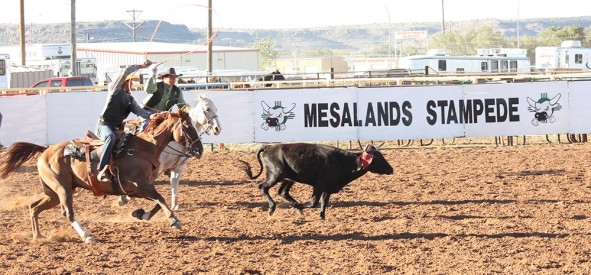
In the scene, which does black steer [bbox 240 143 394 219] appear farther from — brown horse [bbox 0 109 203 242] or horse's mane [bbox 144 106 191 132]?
brown horse [bbox 0 109 203 242]

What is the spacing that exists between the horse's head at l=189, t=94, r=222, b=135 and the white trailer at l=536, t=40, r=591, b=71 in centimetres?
3736

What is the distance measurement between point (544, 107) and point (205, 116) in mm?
10994

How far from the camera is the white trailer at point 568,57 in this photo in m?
47.3

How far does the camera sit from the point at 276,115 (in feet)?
67.8

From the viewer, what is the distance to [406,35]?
11975 centimetres

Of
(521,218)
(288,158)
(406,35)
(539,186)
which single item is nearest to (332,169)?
(288,158)

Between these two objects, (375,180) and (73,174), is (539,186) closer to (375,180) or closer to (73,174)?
(375,180)

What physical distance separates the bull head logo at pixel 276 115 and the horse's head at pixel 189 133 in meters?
9.54

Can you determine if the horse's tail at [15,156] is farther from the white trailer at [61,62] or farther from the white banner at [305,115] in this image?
the white trailer at [61,62]

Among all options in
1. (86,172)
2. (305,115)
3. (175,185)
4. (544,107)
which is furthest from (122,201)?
(544,107)

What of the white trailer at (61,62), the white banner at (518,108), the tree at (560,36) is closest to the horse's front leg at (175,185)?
the white banner at (518,108)

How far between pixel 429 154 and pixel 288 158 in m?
8.24

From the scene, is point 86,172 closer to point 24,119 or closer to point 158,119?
point 158,119

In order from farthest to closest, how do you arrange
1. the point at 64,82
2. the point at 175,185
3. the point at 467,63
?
the point at 467,63, the point at 64,82, the point at 175,185
